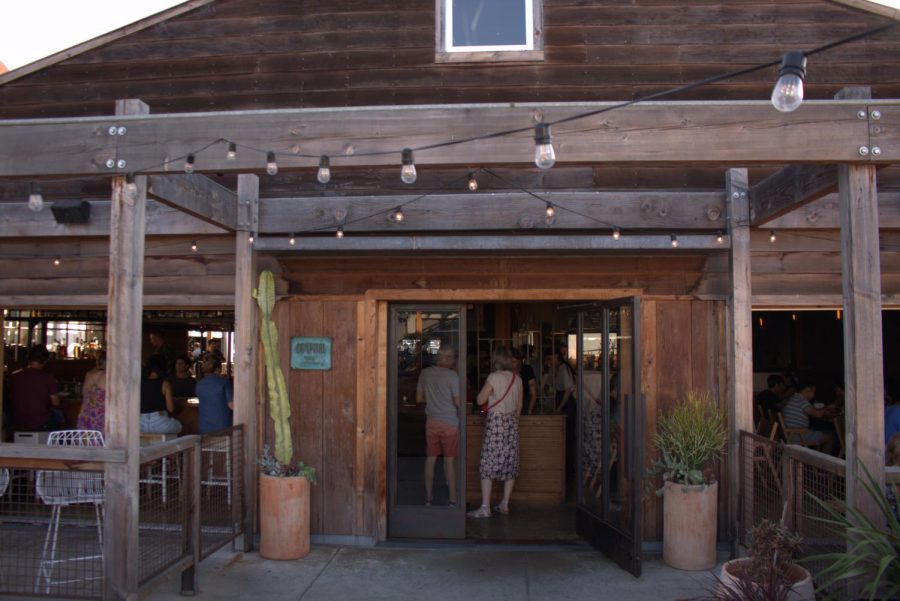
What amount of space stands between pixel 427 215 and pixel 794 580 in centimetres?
376

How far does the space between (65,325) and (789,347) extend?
11038mm

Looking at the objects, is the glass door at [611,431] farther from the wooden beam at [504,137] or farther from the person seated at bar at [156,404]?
the person seated at bar at [156,404]

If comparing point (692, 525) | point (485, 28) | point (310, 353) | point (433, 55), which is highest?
point (485, 28)

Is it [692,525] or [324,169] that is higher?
[324,169]

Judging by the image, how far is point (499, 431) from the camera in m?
7.83

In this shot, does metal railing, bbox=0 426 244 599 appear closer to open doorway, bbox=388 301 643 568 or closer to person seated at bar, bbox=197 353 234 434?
person seated at bar, bbox=197 353 234 434

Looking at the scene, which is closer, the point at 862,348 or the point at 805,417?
the point at 862,348

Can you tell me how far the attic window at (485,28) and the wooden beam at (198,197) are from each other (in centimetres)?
218

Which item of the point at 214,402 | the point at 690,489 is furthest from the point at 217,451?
the point at 690,489

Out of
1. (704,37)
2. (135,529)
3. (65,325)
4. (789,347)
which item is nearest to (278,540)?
(135,529)

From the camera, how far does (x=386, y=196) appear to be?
6656 millimetres

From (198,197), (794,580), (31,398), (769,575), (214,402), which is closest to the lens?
(769,575)

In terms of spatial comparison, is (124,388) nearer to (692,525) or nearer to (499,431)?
(499,431)

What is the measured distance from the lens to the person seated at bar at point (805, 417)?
28.6 ft
